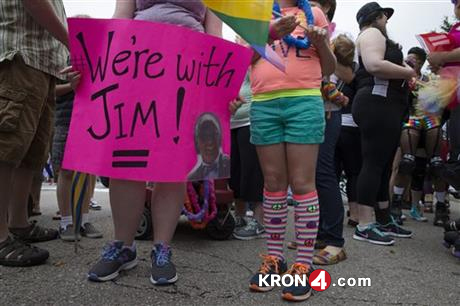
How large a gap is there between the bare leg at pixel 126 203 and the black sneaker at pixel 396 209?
286cm

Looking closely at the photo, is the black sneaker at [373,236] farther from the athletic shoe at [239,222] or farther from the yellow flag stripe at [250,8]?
the yellow flag stripe at [250,8]

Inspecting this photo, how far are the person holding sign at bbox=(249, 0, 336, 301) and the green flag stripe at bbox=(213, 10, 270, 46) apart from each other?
30cm

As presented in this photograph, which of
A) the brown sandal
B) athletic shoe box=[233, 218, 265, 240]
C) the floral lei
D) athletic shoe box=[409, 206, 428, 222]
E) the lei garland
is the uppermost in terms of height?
the lei garland

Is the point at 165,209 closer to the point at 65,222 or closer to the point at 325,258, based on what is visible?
the point at 325,258

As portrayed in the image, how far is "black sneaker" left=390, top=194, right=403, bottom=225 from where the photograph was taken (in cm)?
409

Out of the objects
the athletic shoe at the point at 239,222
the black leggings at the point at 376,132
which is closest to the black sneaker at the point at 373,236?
the black leggings at the point at 376,132

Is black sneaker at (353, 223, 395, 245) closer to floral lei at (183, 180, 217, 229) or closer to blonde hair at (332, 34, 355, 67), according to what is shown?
floral lei at (183, 180, 217, 229)

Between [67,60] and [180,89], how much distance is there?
105 cm

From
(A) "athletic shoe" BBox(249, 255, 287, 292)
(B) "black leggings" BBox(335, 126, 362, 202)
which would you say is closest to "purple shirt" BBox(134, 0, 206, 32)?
(A) "athletic shoe" BBox(249, 255, 287, 292)

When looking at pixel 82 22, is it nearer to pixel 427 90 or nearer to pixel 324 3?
pixel 324 3

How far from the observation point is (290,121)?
6.43 ft

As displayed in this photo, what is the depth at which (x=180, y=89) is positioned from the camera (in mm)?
1767

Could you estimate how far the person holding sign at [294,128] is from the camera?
6.36ft

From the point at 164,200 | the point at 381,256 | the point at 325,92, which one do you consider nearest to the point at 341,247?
the point at 381,256
